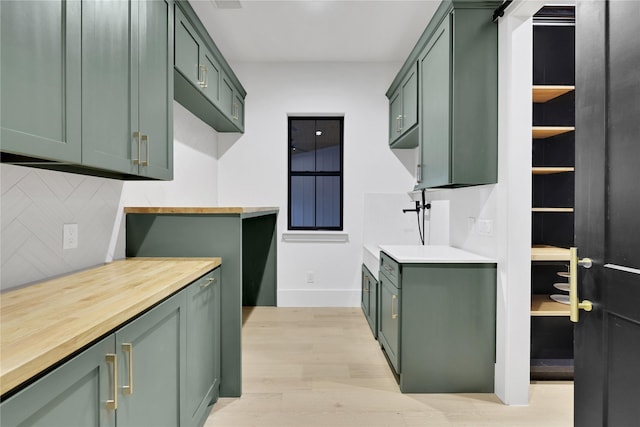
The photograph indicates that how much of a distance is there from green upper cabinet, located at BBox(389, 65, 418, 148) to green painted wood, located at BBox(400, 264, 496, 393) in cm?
141

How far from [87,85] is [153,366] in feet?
3.42

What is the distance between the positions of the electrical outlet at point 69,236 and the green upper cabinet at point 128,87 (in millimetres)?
412

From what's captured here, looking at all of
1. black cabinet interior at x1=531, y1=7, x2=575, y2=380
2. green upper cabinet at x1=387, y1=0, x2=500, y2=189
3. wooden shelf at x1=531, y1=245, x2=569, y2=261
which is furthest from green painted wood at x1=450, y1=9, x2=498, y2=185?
black cabinet interior at x1=531, y1=7, x2=575, y2=380

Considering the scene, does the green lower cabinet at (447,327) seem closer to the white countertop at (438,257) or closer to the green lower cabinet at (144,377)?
the white countertop at (438,257)

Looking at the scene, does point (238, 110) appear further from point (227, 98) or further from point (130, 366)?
point (130, 366)

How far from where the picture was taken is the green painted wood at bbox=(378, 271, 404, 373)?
2348mm

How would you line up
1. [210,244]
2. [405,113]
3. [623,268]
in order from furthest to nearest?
[405,113] < [210,244] < [623,268]

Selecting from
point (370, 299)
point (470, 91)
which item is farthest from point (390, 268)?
point (470, 91)

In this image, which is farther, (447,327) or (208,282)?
(447,327)

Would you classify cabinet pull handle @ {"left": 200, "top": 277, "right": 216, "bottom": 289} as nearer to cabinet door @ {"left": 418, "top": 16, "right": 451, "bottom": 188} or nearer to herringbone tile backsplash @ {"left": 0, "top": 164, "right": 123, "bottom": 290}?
herringbone tile backsplash @ {"left": 0, "top": 164, "right": 123, "bottom": 290}

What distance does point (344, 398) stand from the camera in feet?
7.39

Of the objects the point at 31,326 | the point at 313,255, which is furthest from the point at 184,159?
the point at 31,326

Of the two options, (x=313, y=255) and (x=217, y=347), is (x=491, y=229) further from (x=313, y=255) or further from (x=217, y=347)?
(x=313, y=255)

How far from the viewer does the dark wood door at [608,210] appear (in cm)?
115
